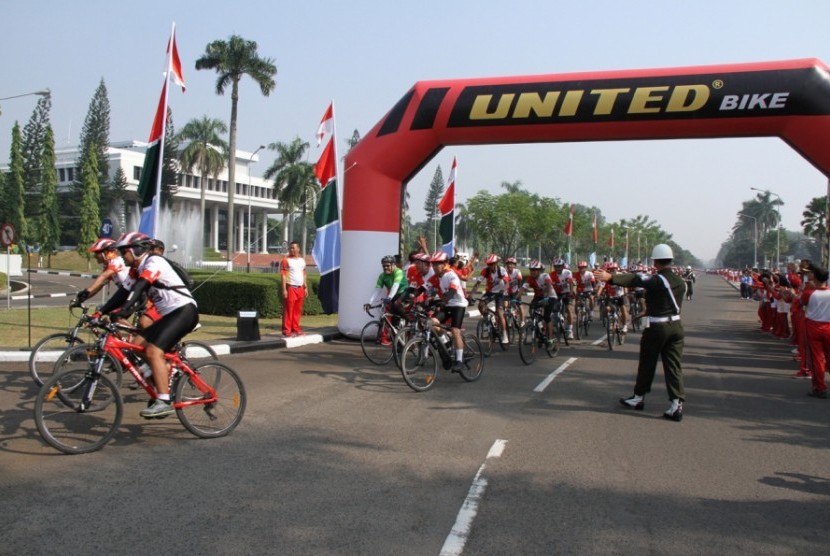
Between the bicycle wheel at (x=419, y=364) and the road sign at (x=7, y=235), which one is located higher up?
the road sign at (x=7, y=235)

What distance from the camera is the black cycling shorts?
6039 mm

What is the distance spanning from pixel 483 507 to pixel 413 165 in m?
10.1

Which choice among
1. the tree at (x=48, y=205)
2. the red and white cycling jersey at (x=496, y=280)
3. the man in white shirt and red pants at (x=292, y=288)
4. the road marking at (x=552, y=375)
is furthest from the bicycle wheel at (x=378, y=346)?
the tree at (x=48, y=205)

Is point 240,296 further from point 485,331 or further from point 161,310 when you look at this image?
point 161,310

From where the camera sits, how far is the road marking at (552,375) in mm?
9289

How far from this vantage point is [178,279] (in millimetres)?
6309

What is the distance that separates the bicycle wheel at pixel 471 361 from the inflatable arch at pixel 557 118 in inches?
180

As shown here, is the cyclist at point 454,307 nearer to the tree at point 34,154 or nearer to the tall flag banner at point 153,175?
the tall flag banner at point 153,175

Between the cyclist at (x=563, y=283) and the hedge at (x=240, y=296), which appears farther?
the hedge at (x=240, y=296)

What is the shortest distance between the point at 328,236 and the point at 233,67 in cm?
3233

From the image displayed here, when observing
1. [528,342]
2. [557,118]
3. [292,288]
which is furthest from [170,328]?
[557,118]

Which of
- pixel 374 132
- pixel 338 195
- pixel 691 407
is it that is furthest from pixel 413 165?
pixel 691 407

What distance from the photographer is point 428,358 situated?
29.8 ft

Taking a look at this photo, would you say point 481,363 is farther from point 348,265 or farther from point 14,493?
point 14,493
